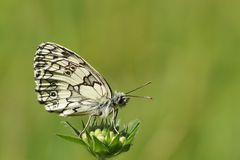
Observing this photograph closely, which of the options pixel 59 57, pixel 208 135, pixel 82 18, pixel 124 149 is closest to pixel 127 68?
pixel 82 18

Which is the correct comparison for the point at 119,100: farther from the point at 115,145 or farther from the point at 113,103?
the point at 115,145

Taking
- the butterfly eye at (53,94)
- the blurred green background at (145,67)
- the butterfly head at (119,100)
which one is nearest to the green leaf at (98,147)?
the butterfly head at (119,100)

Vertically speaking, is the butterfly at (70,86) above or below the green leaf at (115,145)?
above

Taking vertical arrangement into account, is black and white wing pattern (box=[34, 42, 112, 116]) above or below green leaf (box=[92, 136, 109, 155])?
above

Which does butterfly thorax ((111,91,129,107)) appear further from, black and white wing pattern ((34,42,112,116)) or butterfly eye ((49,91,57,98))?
butterfly eye ((49,91,57,98))

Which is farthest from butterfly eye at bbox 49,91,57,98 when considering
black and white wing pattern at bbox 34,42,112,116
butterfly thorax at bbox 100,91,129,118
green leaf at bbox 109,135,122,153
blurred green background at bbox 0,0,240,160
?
blurred green background at bbox 0,0,240,160

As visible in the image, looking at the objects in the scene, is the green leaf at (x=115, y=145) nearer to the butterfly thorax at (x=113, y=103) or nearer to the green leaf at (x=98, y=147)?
the green leaf at (x=98, y=147)

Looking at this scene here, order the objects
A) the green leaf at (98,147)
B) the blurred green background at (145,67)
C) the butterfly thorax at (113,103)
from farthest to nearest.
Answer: the blurred green background at (145,67), the butterfly thorax at (113,103), the green leaf at (98,147)
